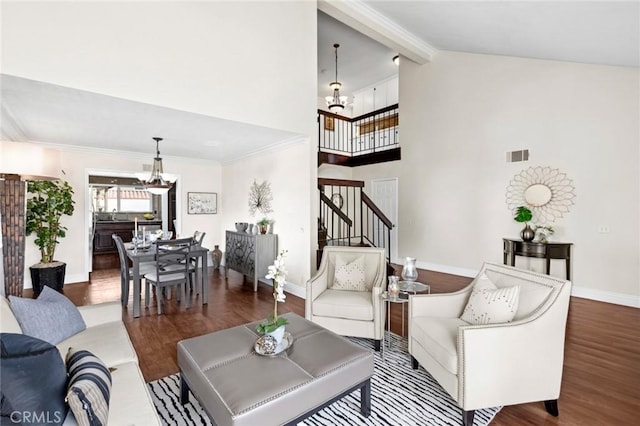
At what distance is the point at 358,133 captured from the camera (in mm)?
9070

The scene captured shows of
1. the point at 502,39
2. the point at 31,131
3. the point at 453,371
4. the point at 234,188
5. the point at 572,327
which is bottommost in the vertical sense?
the point at 572,327

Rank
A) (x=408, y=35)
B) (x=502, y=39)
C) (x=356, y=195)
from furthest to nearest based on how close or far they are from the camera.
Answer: (x=356, y=195) < (x=408, y=35) < (x=502, y=39)

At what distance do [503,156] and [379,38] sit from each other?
121 inches

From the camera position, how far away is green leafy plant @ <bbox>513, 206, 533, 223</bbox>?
15.8 ft

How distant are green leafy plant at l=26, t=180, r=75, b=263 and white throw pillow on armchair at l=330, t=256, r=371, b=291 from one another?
4.61 m

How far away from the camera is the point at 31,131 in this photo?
427 cm

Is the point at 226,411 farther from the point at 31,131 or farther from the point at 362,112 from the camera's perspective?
the point at 362,112

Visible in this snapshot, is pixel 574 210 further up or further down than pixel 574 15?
further down

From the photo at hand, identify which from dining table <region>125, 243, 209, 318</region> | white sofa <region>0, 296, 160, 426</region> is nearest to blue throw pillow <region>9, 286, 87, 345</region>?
white sofa <region>0, 296, 160, 426</region>

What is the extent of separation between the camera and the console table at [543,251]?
4488 millimetres

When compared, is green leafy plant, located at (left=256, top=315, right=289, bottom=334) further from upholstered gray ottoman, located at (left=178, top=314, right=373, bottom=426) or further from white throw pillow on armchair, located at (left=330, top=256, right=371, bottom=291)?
white throw pillow on armchair, located at (left=330, top=256, right=371, bottom=291)

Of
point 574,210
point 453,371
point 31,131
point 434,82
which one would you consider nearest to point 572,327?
point 574,210

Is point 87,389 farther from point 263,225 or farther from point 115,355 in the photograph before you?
point 263,225

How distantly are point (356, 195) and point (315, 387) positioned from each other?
22.8 ft
